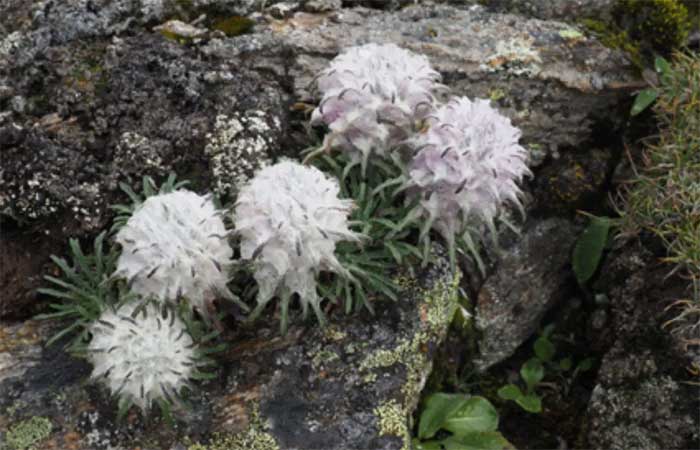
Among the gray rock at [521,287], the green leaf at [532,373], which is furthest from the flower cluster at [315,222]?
the green leaf at [532,373]

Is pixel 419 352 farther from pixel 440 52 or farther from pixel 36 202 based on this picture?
pixel 36 202

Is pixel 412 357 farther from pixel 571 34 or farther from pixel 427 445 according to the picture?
pixel 571 34

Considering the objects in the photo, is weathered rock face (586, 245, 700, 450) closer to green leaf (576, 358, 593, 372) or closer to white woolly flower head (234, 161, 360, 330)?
green leaf (576, 358, 593, 372)

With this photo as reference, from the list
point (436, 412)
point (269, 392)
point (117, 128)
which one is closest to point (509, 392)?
point (436, 412)

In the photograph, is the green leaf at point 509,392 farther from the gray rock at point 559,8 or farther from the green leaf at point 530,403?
the gray rock at point 559,8

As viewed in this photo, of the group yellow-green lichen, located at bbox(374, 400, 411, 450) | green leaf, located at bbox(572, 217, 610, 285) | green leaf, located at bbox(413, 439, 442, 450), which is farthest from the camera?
green leaf, located at bbox(572, 217, 610, 285)

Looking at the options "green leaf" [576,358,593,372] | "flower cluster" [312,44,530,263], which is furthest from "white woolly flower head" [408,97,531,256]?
"green leaf" [576,358,593,372]
